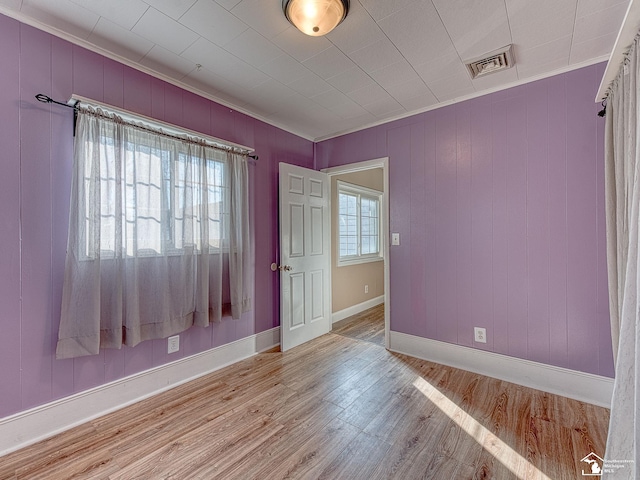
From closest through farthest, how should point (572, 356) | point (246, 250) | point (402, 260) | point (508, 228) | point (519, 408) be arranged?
point (519, 408), point (572, 356), point (508, 228), point (246, 250), point (402, 260)

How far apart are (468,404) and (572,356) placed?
92 cm

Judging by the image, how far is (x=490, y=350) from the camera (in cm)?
259

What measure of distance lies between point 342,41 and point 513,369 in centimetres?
293

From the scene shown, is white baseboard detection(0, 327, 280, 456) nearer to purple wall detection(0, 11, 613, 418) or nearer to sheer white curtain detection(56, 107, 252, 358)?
purple wall detection(0, 11, 613, 418)

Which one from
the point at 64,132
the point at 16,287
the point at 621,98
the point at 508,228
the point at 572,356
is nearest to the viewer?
the point at 621,98

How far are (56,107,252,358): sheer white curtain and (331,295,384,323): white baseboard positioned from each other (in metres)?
1.75

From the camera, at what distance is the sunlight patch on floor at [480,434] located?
1.56m

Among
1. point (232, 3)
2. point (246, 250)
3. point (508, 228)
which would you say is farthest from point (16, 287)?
point (508, 228)

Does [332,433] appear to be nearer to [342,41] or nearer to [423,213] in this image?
[423,213]

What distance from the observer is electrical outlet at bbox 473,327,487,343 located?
2623 millimetres

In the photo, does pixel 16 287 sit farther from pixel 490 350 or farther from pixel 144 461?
pixel 490 350

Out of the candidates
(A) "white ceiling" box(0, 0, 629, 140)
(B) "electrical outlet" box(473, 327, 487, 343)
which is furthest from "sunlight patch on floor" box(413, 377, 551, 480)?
(A) "white ceiling" box(0, 0, 629, 140)

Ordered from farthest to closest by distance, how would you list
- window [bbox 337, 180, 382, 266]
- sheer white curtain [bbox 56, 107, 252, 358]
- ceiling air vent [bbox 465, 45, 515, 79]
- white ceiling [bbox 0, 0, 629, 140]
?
1. window [bbox 337, 180, 382, 266]
2. ceiling air vent [bbox 465, 45, 515, 79]
3. sheer white curtain [bbox 56, 107, 252, 358]
4. white ceiling [bbox 0, 0, 629, 140]

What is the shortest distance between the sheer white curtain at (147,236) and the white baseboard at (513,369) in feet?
6.02
